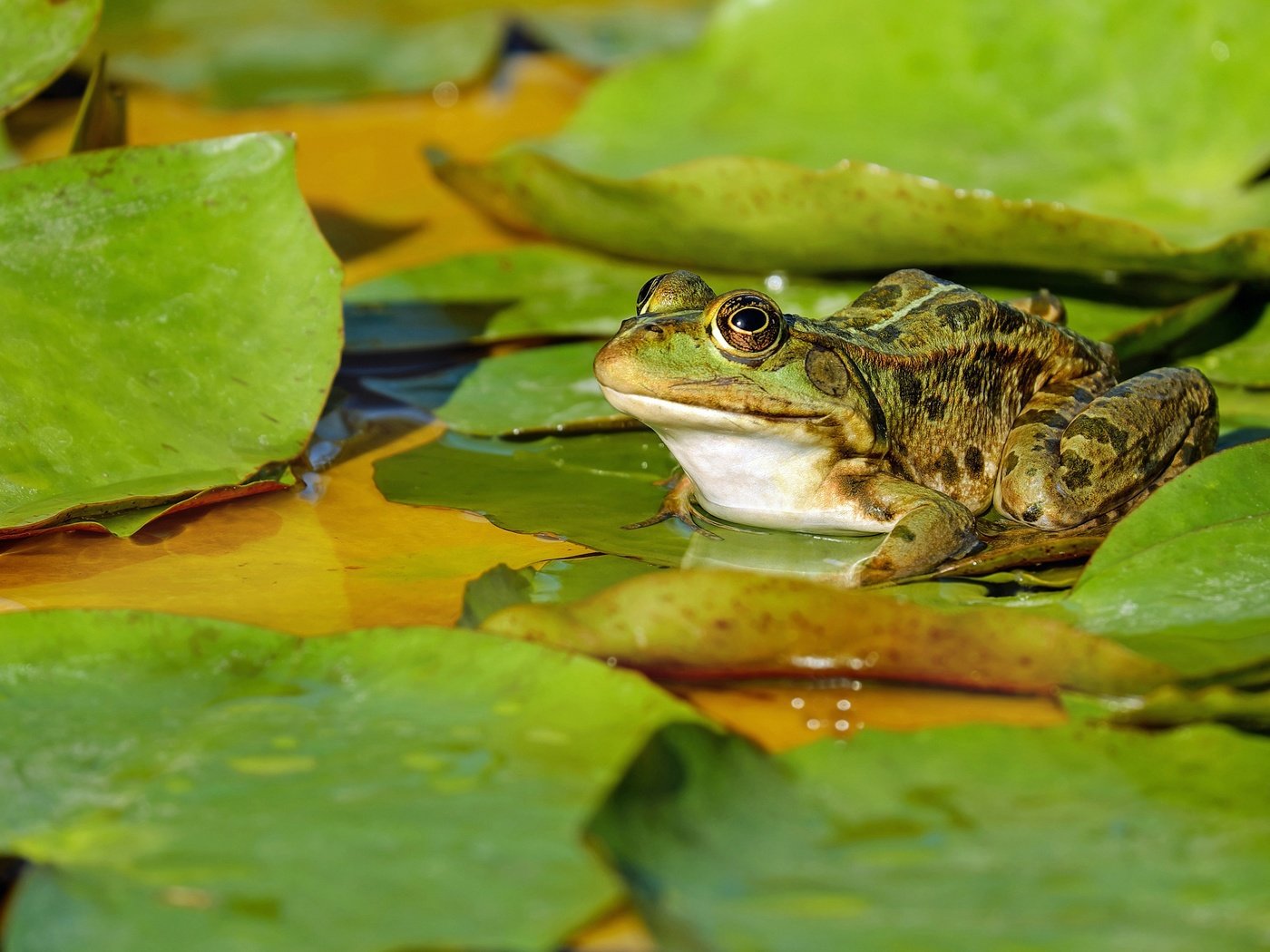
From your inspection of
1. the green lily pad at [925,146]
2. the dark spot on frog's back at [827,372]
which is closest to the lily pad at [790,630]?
the dark spot on frog's back at [827,372]

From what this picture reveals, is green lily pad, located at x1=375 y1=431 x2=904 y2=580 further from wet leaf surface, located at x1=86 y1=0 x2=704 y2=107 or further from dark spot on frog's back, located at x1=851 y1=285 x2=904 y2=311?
wet leaf surface, located at x1=86 y1=0 x2=704 y2=107

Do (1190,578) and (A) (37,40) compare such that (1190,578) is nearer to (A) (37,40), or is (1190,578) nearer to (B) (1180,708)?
(B) (1180,708)

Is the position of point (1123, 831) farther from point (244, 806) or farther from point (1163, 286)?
point (1163, 286)

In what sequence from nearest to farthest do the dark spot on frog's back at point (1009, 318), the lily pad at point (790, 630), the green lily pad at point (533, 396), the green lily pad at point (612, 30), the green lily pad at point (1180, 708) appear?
the green lily pad at point (1180, 708) < the lily pad at point (790, 630) < the dark spot on frog's back at point (1009, 318) < the green lily pad at point (533, 396) < the green lily pad at point (612, 30)

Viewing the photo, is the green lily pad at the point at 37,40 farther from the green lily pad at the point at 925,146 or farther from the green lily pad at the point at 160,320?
the green lily pad at the point at 925,146

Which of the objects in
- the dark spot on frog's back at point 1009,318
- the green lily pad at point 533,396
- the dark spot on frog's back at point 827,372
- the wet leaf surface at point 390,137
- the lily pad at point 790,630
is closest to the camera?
the lily pad at point 790,630

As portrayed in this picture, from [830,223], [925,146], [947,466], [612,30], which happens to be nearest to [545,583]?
[947,466]
